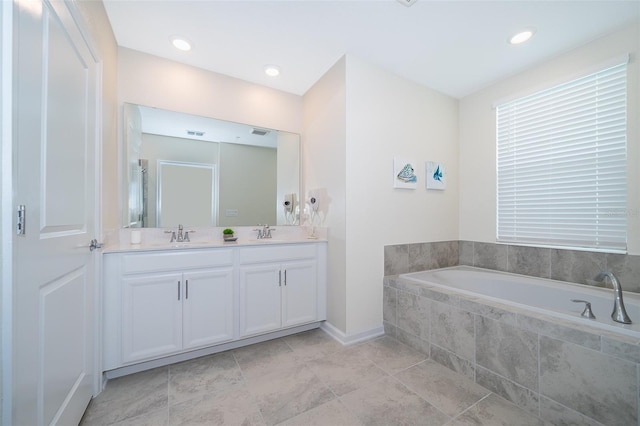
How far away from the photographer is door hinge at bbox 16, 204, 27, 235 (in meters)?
0.78

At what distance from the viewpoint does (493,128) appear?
265cm

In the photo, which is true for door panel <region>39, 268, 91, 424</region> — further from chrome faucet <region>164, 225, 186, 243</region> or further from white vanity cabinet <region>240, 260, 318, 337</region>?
white vanity cabinet <region>240, 260, 318, 337</region>

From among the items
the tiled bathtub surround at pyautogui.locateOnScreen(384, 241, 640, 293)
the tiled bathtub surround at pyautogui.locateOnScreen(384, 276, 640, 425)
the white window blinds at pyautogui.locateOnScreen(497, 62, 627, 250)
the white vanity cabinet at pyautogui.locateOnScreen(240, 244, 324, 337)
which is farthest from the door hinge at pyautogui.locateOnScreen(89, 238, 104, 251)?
the white window blinds at pyautogui.locateOnScreen(497, 62, 627, 250)

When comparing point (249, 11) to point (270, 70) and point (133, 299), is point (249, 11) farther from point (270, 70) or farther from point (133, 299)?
point (133, 299)

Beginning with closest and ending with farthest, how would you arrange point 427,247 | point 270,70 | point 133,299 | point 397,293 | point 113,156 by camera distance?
1. point 133,299
2. point 113,156
3. point 397,293
4. point 270,70
5. point 427,247

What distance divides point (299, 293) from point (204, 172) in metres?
1.47

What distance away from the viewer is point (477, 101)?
2795mm

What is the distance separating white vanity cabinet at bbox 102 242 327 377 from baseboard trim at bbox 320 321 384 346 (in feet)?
0.39

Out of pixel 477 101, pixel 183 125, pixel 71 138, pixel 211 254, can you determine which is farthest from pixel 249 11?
pixel 477 101

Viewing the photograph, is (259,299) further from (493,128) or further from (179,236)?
(493,128)

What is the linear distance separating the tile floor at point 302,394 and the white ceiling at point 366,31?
2.55m

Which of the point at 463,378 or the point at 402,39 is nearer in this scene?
the point at 463,378

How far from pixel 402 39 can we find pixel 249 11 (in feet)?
3.92

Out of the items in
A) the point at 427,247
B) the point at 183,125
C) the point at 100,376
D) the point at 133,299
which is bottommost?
the point at 100,376
